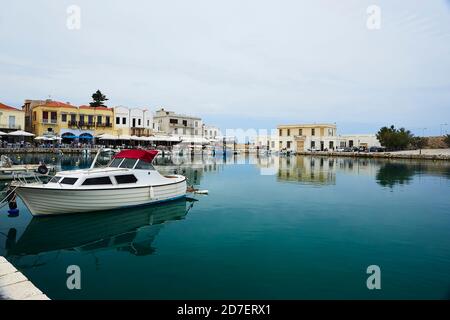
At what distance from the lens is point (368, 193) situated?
2759 centimetres

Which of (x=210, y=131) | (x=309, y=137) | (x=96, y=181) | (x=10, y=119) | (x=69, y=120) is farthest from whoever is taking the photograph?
(x=210, y=131)

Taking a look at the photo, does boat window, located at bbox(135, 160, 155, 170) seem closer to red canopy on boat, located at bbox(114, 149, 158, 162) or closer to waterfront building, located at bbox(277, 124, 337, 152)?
red canopy on boat, located at bbox(114, 149, 158, 162)

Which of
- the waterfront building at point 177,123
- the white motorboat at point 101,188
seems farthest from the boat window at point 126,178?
the waterfront building at point 177,123

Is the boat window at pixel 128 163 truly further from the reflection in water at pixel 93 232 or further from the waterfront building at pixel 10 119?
the waterfront building at pixel 10 119

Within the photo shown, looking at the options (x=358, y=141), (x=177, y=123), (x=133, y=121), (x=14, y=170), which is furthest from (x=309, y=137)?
(x=14, y=170)

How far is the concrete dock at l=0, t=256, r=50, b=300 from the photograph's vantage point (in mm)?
7121

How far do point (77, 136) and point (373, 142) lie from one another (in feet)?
278

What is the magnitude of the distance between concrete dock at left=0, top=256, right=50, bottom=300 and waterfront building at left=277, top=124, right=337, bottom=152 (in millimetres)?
106065

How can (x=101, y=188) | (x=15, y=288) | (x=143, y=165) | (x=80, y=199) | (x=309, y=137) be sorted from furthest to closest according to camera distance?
1. (x=309, y=137)
2. (x=143, y=165)
3. (x=101, y=188)
4. (x=80, y=199)
5. (x=15, y=288)

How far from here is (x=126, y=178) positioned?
18.7 m

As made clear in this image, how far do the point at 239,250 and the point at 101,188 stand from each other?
330 inches

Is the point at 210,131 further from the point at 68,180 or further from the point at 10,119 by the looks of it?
the point at 68,180
